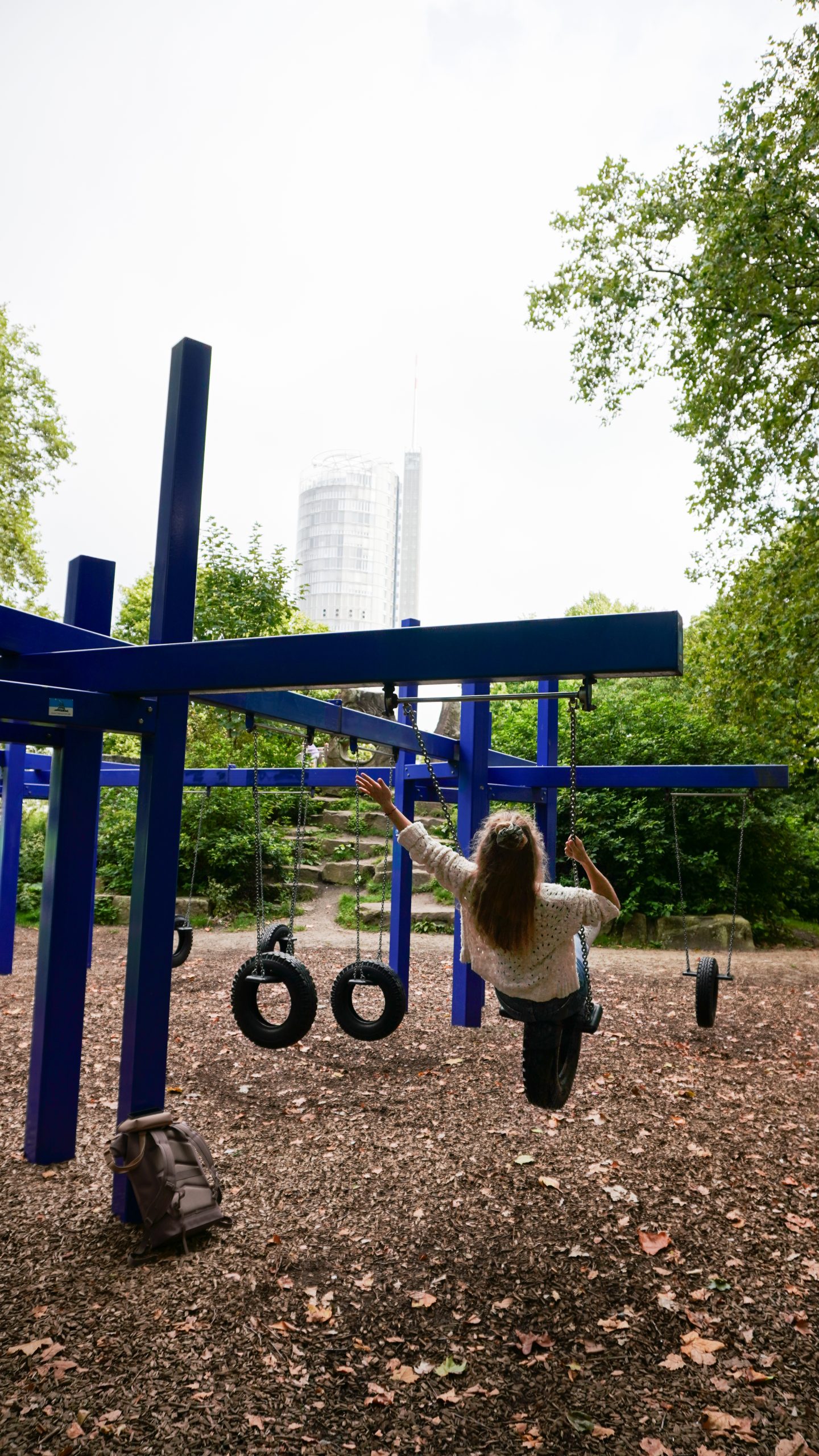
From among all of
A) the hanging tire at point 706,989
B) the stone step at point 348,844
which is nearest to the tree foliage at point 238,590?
the stone step at point 348,844

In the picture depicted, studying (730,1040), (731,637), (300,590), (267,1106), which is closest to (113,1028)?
(267,1106)

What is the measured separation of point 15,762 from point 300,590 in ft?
28.1

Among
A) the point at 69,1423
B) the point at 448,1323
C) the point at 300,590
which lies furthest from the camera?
the point at 300,590

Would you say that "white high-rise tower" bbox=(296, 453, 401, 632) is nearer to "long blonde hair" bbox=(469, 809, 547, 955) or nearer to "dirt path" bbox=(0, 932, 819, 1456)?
"dirt path" bbox=(0, 932, 819, 1456)

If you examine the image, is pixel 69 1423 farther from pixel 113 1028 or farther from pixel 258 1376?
pixel 113 1028

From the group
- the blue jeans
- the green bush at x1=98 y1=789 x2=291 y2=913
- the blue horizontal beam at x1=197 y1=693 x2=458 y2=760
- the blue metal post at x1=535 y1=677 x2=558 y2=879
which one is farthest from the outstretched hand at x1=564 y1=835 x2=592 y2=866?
the green bush at x1=98 y1=789 x2=291 y2=913

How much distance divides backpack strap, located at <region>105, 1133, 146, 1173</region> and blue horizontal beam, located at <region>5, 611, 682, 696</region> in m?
1.75

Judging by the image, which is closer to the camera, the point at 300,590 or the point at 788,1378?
the point at 788,1378

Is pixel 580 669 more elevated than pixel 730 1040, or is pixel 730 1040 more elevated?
pixel 580 669

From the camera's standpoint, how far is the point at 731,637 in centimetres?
1070

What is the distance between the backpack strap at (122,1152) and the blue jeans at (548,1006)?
4.95 feet

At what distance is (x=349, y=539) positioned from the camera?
194 feet

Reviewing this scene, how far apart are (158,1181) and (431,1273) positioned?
112cm

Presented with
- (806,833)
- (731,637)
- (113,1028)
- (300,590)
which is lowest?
(113,1028)
